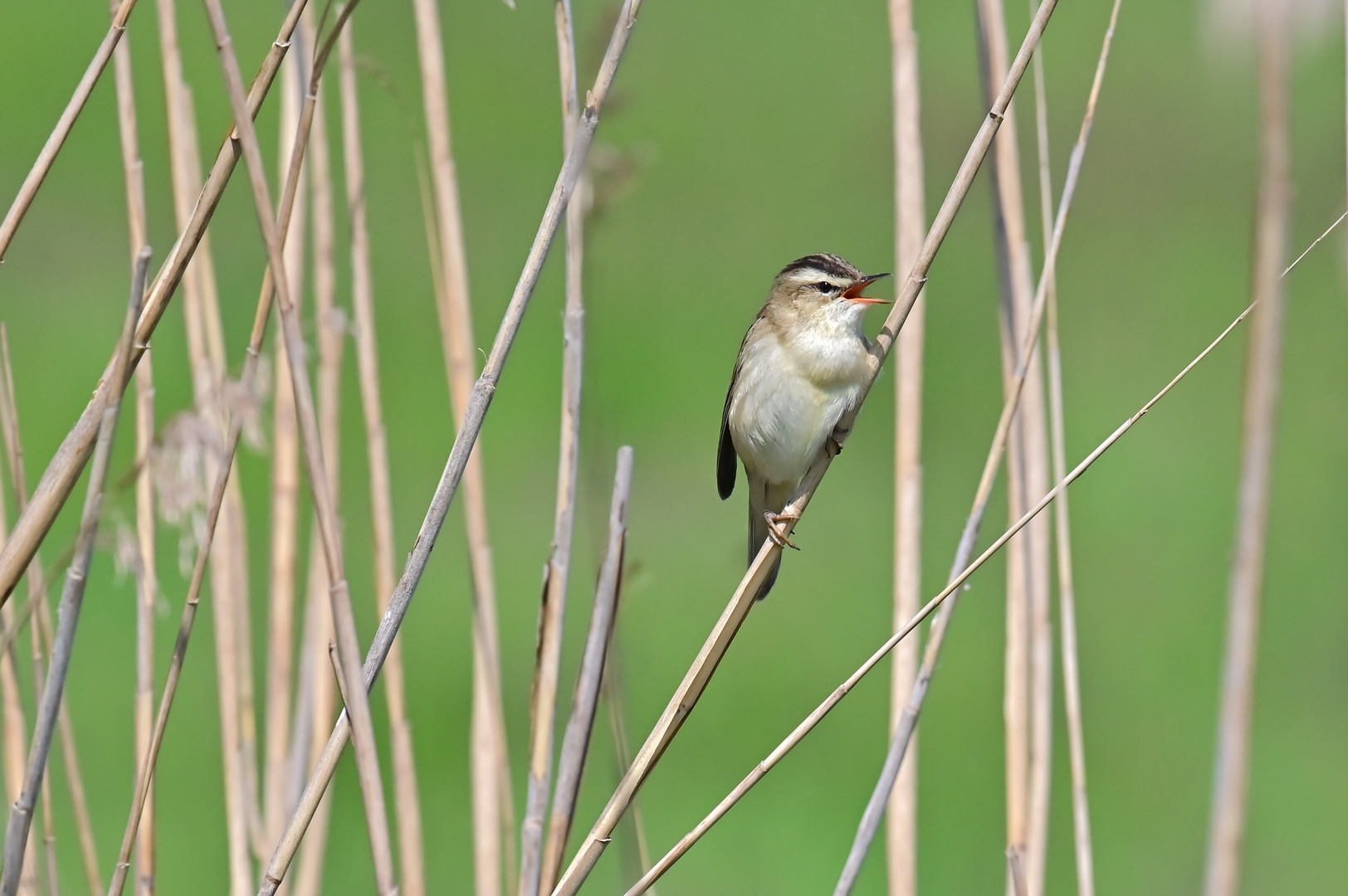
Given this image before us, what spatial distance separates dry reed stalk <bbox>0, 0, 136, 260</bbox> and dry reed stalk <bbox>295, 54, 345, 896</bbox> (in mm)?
612

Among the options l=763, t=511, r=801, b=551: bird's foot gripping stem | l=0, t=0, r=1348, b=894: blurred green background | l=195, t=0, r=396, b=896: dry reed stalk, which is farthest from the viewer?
l=0, t=0, r=1348, b=894: blurred green background

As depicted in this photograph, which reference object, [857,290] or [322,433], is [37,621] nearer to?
[322,433]

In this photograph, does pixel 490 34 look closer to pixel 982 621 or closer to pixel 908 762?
pixel 982 621

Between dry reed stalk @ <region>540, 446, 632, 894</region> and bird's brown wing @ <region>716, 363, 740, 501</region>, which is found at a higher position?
bird's brown wing @ <region>716, 363, 740, 501</region>

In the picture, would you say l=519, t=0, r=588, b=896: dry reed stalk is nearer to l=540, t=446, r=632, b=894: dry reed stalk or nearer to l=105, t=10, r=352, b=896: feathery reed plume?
l=540, t=446, r=632, b=894: dry reed stalk

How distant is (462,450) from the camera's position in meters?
1.51

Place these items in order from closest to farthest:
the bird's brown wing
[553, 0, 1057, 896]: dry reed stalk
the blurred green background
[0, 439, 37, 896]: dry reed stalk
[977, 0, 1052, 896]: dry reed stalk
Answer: [553, 0, 1057, 896]: dry reed stalk < [0, 439, 37, 896]: dry reed stalk < [977, 0, 1052, 896]: dry reed stalk < the bird's brown wing < the blurred green background

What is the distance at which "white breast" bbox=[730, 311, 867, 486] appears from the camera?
8.39 feet

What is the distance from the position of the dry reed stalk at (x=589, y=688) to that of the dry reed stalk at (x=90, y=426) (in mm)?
623

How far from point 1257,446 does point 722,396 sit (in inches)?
224

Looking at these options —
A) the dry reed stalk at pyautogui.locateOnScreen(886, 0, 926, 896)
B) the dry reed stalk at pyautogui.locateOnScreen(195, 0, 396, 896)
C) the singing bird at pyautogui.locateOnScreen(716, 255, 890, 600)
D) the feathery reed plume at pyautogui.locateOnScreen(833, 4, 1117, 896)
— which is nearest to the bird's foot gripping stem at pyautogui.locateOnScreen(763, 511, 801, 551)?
the singing bird at pyautogui.locateOnScreen(716, 255, 890, 600)

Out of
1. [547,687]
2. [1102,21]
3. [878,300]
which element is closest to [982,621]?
[878,300]

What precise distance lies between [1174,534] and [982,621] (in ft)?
4.21

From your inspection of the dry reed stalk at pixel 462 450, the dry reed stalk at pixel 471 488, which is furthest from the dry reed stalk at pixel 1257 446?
the dry reed stalk at pixel 471 488
